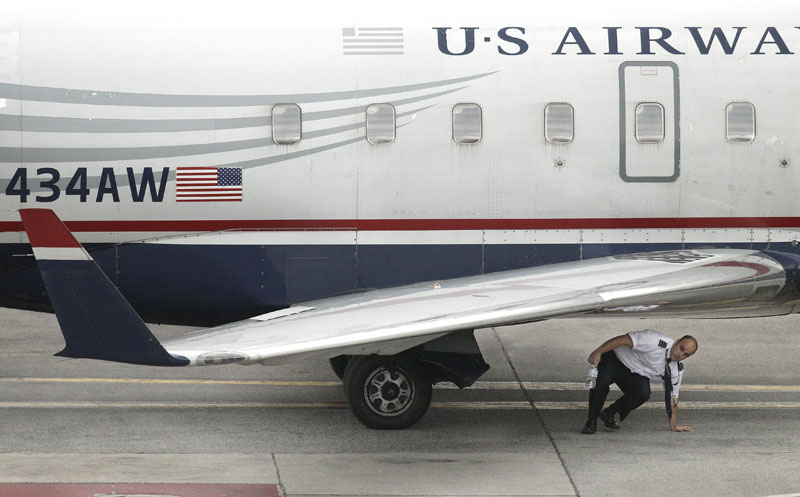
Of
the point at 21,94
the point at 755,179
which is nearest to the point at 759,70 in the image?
the point at 755,179

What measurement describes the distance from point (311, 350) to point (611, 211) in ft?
13.0

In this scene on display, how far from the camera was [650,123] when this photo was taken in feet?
38.3

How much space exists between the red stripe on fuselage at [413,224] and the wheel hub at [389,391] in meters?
1.42

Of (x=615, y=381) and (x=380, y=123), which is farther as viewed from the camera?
(x=380, y=123)

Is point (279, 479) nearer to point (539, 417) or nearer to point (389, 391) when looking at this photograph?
point (389, 391)

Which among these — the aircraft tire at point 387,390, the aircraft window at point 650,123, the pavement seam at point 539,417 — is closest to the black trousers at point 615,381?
the pavement seam at point 539,417

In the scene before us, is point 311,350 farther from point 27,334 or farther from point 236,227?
point 27,334

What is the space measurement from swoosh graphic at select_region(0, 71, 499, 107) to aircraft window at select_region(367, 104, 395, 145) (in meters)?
0.20

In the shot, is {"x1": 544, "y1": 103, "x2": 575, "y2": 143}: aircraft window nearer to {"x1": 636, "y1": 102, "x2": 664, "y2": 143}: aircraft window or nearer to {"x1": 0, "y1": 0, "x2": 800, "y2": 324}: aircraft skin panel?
{"x1": 0, "y1": 0, "x2": 800, "y2": 324}: aircraft skin panel

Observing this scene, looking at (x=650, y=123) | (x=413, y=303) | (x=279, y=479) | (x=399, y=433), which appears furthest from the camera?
(x=650, y=123)

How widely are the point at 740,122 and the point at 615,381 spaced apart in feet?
9.38

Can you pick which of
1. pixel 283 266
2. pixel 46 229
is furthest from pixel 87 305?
pixel 283 266

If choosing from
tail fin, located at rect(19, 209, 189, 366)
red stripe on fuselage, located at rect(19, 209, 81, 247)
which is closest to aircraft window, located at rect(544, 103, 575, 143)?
tail fin, located at rect(19, 209, 189, 366)

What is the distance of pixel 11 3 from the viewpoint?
11641 millimetres
